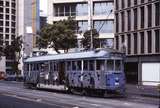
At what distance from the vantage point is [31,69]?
158ft

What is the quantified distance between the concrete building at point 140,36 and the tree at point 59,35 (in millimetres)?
6570

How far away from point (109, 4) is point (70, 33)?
88.1 feet

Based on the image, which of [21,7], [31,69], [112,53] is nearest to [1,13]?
[21,7]

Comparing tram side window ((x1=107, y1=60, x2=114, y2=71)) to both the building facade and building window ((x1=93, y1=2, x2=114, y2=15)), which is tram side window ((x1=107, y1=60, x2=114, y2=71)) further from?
the building facade

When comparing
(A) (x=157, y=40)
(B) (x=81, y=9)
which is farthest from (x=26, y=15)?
(A) (x=157, y=40)

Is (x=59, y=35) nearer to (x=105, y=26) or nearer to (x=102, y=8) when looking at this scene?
(x=102, y=8)

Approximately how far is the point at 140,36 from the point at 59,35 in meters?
9.92

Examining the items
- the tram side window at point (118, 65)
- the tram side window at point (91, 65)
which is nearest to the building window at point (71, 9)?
the tram side window at point (91, 65)

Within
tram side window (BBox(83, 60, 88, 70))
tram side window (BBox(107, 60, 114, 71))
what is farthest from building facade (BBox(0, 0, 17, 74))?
tram side window (BBox(107, 60, 114, 71))

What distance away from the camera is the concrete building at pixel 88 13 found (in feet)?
293

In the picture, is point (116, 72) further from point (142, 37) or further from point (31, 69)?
point (142, 37)

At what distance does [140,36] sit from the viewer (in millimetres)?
64188

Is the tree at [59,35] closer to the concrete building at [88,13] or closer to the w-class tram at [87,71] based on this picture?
the w-class tram at [87,71]

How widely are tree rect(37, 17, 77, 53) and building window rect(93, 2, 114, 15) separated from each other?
2440cm
